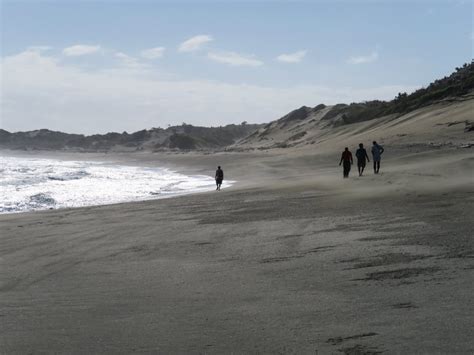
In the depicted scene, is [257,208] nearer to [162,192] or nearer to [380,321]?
[380,321]

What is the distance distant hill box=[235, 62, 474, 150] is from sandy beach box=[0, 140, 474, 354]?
1878 cm

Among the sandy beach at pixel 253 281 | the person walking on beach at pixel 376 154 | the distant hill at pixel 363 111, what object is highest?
the distant hill at pixel 363 111

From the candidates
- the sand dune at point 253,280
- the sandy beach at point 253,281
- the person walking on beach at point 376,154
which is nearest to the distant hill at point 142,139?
the person walking on beach at point 376,154

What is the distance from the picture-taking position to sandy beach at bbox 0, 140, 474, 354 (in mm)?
3854

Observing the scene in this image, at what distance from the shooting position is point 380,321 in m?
3.97

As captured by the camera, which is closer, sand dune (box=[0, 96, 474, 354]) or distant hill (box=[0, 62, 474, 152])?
sand dune (box=[0, 96, 474, 354])

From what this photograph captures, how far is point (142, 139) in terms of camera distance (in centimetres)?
11144

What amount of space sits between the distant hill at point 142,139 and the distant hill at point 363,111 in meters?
17.8

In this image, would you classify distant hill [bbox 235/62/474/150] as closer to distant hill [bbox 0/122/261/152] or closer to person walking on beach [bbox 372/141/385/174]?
person walking on beach [bbox 372/141/385/174]

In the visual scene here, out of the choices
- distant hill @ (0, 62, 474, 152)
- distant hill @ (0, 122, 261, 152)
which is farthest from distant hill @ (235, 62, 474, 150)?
distant hill @ (0, 122, 261, 152)

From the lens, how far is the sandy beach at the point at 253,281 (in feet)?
12.6

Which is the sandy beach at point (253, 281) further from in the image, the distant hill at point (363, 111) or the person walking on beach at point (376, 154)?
the distant hill at point (363, 111)

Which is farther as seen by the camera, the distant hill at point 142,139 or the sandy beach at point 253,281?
the distant hill at point 142,139

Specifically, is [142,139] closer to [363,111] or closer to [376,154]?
[363,111]
